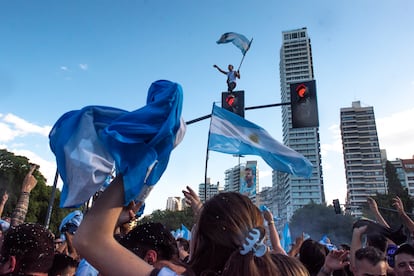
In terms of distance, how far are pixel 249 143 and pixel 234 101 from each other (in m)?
1.29

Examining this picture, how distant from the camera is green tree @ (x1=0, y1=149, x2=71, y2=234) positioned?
119 ft

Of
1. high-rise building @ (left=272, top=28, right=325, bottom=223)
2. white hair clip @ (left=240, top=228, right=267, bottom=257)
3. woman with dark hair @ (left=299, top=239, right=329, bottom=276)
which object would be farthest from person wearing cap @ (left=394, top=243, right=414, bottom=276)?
high-rise building @ (left=272, top=28, right=325, bottom=223)

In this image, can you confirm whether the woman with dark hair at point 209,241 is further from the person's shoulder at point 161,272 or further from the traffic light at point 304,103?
the traffic light at point 304,103

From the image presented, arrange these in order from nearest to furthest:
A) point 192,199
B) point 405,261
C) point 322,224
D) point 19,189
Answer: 1. point 192,199
2. point 405,261
3. point 19,189
4. point 322,224

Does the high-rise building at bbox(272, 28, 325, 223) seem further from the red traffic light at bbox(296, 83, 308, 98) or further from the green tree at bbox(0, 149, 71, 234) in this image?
the red traffic light at bbox(296, 83, 308, 98)

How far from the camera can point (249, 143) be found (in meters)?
7.23

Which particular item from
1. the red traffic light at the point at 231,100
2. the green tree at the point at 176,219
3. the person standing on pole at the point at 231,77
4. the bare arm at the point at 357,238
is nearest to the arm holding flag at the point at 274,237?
the bare arm at the point at 357,238

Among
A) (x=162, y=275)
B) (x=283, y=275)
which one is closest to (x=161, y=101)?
(x=162, y=275)

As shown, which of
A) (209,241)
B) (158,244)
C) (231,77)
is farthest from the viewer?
(231,77)

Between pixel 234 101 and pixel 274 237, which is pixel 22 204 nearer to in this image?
pixel 274 237

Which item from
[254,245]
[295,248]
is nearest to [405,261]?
[295,248]

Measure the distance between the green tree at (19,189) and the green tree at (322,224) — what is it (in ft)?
128

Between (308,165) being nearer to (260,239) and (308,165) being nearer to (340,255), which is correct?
(340,255)

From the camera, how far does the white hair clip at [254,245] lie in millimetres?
1647
